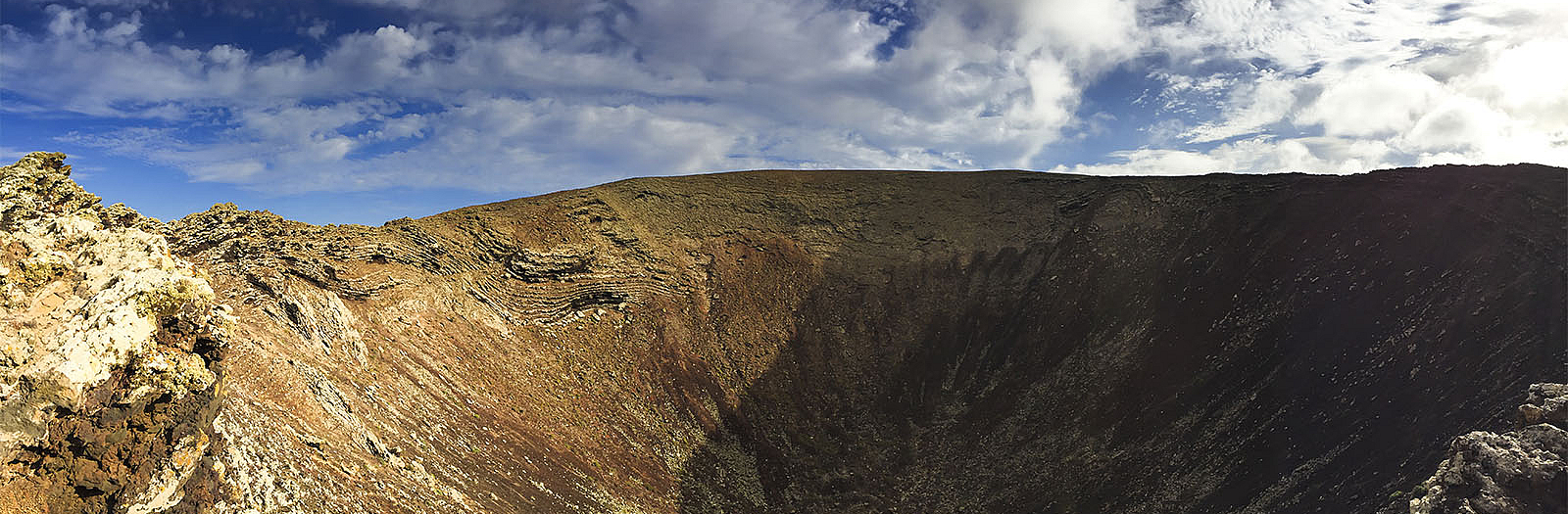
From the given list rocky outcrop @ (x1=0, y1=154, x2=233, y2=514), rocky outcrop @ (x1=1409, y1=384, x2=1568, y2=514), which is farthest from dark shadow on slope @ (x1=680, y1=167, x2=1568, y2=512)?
rocky outcrop @ (x1=0, y1=154, x2=233, y2=514)

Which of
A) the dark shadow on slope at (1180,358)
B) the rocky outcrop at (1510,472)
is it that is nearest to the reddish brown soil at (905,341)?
the dark shadow on slope at (1180,358)

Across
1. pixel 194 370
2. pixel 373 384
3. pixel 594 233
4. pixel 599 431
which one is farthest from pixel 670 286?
pixel 194 370

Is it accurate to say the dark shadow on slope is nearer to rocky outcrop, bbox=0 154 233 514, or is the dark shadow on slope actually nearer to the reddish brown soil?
the reddish brown soil

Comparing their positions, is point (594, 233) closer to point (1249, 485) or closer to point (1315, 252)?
point (1249, 485)

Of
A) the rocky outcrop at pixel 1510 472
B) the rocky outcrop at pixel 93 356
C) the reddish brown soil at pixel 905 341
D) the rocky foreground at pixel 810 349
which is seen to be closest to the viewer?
the rocky outcrop at pixel 93 356

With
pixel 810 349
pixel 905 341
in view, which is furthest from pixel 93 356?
pixel 905 341

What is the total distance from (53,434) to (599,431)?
1644 centimetres

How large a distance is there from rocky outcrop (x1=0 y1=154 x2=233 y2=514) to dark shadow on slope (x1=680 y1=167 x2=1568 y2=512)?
15.7 m

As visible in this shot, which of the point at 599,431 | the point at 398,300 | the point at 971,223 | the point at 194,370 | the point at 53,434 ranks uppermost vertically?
the point at 971,223

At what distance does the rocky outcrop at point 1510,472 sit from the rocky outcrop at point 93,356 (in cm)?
2320

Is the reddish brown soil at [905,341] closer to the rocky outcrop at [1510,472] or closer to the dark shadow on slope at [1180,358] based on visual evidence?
the dark shadow on slope at [1180,358]

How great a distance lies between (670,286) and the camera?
35.2 meters

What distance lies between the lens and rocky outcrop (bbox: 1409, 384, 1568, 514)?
40.4 ft

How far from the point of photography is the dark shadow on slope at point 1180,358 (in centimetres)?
1950
